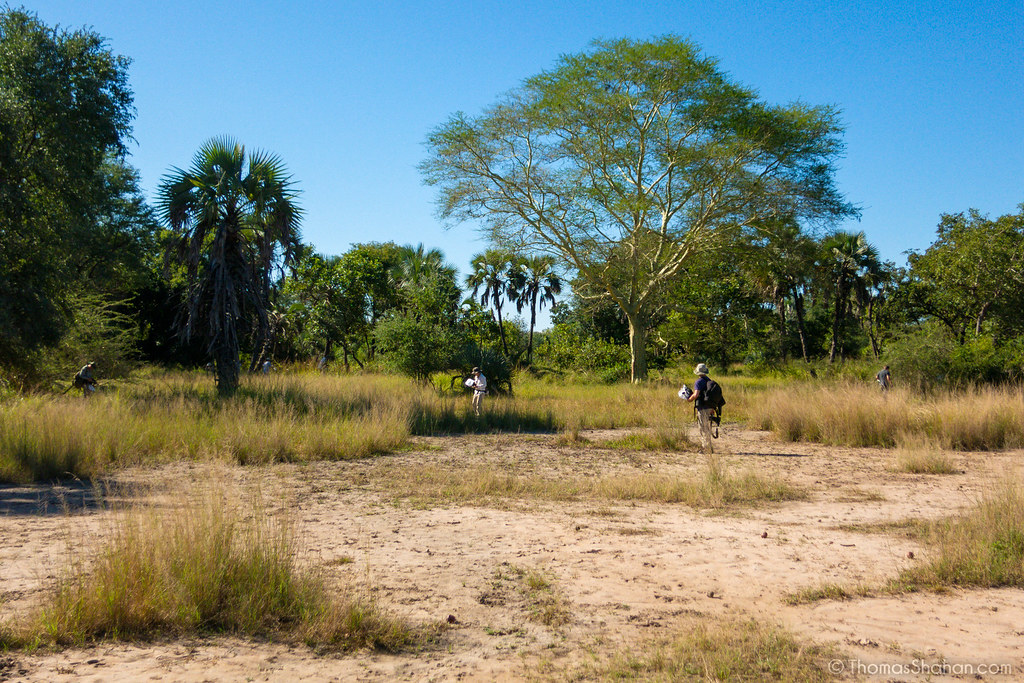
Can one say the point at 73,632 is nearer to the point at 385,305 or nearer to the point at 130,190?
the point at 130,190

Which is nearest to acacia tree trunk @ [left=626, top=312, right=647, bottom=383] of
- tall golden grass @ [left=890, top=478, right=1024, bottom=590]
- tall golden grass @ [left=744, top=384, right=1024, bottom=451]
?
tall golden grass @ [left=744, top=384, right=1024, bottom=451]

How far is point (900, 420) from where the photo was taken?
1441 cm

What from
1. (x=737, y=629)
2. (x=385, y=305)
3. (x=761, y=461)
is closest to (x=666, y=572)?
(x=737, y=629)

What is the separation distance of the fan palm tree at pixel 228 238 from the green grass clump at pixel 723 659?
15868mm

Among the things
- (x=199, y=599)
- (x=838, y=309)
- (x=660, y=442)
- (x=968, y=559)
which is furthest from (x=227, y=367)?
(x=838, y=309)

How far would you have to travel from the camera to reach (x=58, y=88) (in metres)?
17.8

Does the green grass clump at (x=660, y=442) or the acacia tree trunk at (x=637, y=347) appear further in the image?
the acacia tree trunk at (x=637, y=347)

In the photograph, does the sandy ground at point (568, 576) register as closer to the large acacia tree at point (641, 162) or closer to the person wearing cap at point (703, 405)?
the person wearing cap at point (703, 405)

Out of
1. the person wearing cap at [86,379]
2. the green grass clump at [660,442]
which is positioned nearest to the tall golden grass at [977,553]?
the green grass clump at [660,442]

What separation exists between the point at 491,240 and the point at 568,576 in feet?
81.3

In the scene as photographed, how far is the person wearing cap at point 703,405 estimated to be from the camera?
1283cm

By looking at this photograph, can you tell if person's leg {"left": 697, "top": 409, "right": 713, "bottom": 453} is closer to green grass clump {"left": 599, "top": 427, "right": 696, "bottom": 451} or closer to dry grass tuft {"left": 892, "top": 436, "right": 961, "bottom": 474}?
green grass clump {"left": 599, "top": 427, "right": 696, "bottom": 451}

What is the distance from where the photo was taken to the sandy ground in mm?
3998

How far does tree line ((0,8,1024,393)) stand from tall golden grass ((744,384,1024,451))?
9.23 meters
